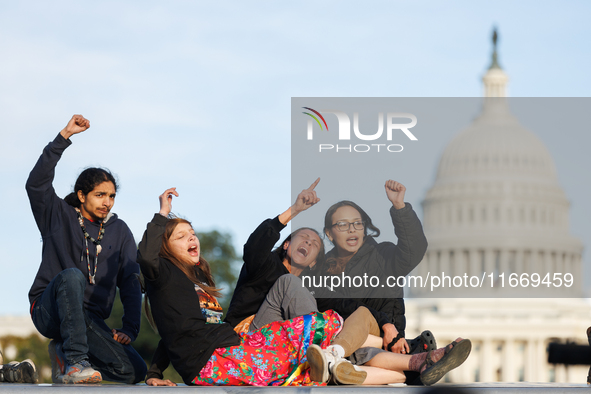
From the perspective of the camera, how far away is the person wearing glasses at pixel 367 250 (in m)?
6.18

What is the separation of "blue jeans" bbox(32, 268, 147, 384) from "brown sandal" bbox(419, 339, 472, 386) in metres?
2.04

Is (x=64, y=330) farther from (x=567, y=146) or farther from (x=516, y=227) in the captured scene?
(x=516, y=227)

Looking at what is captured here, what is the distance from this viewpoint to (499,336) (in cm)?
5284

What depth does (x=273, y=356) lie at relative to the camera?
532 cm

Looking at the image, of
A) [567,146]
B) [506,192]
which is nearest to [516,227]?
[506,192]

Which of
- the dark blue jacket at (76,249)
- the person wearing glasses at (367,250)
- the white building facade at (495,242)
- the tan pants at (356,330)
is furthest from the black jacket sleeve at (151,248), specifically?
the white building facade at (495,242)

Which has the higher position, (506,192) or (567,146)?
(506,192)

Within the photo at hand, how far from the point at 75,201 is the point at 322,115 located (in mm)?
2186

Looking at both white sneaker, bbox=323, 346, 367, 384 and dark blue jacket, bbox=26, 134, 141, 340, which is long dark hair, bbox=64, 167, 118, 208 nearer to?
dark blue jacket, bbox=26, 134, 141, 340

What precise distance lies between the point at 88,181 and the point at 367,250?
2.10m

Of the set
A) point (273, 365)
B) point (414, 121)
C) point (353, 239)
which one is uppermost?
point (414, 121)

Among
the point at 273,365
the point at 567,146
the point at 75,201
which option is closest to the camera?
the point at 273,365

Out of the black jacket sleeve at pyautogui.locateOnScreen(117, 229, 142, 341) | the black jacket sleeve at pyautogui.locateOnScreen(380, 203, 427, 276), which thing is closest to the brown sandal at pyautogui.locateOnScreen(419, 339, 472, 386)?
the black jacket sleeve at pyautogui.locateOnScreen(380, 203, 427, 276)
